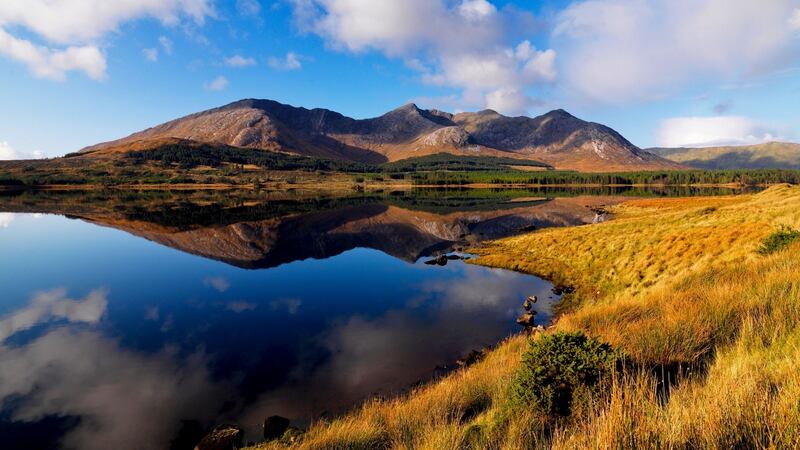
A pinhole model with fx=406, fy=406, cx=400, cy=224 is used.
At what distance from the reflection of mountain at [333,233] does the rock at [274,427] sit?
104ft

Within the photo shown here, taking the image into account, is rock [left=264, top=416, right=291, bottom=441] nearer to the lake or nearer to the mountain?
the lake

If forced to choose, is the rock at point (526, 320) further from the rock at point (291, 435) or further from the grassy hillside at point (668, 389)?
the rock at point (291, 435)

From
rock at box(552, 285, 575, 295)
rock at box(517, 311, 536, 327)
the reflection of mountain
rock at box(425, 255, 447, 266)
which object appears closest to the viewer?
rock at box(517, 311, 536, 327)

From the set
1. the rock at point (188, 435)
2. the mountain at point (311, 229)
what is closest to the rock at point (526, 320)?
the rock at point (188, 435)

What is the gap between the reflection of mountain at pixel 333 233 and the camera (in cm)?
5147

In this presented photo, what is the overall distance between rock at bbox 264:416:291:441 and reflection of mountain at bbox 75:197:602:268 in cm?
3164

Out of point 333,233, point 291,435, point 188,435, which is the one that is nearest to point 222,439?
point 188,435

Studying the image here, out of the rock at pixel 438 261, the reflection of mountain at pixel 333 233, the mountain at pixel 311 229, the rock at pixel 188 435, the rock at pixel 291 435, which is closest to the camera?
the rock at pixel 291 435

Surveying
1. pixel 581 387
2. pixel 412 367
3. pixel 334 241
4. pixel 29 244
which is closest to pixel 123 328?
pixel 412 367

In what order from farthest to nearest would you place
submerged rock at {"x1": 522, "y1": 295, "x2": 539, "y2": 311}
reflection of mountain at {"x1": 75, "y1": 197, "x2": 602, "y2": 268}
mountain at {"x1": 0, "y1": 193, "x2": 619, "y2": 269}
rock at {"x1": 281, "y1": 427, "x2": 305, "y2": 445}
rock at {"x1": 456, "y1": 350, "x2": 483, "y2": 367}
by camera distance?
mountain at {"x1": 0, "y1": 193, "x2": 619, "y2": 269}
reflection of mountain at {"x1": 75, "y1": 197, "x2": 602, "y2": 268}
submerged rock at {"x1": 522, "y1": 295, "x2": 539, "y2": 311}
rock at {"x1": 456, "y1": 350, "x2": 483, "y2": 367}
rock at {"x1": 281, "y1": 427, "x2": 305, "y2": 445}

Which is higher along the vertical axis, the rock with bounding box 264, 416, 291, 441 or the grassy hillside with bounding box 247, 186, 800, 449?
the grassy hillside with bounding box 247, 186, 800, 449

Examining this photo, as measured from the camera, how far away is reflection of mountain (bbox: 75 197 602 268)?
51469 millimetres

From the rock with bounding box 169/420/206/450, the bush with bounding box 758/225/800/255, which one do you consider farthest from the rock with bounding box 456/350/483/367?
the bush with bounding box 758/225/800/255

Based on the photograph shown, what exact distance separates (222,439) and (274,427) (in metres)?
1.62
